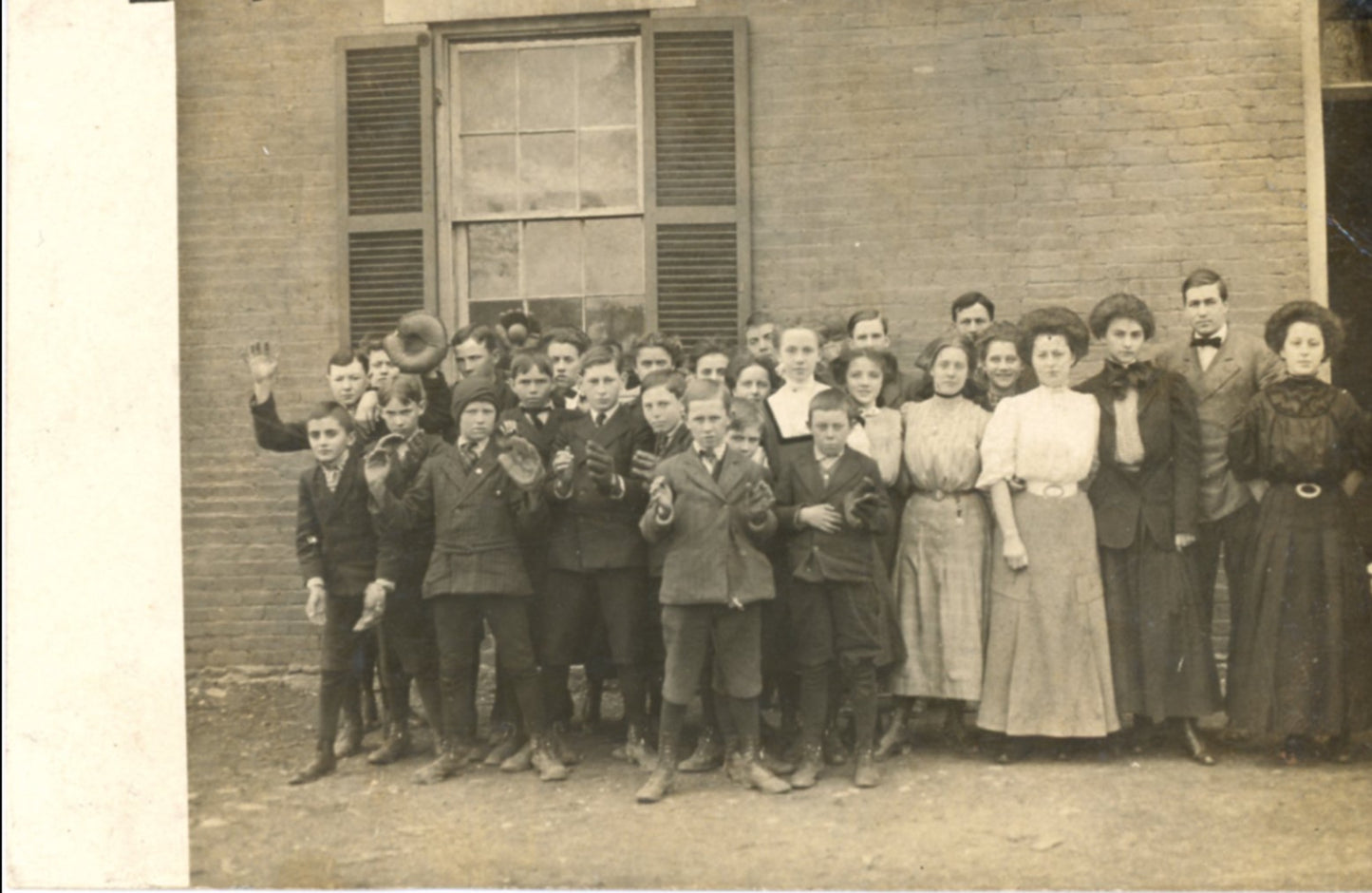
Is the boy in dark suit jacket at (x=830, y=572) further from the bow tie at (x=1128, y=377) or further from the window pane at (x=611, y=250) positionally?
the window pane at (x=611, y=250)

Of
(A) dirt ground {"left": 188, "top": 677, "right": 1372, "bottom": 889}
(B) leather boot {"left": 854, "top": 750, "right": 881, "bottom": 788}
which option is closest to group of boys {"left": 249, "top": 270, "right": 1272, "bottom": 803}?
(B) leather boot {"left": 854, "top": 750, "right": 881, "bottom": 788}

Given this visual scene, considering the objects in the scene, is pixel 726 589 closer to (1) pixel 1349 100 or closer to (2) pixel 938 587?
(2) pixel 938 587

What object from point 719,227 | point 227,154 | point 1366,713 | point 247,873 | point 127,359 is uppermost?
point 227,154

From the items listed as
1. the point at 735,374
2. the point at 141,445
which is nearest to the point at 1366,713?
the point at 735,374

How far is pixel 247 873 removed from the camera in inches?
167

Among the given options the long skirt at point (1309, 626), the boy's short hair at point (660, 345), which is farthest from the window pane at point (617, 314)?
the long skirt at point (1309, 626)

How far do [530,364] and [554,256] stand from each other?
3.33 ft

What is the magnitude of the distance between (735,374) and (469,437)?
1090 mm

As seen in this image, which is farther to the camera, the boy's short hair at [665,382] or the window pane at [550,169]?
the window pane at [550,169]

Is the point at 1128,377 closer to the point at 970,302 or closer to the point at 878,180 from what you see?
the point at 970,302

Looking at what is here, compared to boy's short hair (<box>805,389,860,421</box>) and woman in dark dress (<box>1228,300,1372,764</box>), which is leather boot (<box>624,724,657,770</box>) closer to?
boy's short hair (<box>805,389,860,421</box>)

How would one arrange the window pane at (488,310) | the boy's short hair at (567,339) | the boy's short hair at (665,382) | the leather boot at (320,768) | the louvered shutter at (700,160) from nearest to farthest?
the boy's short hair at (665,382)
the leather boot at (320,768)
the boy's short hair at (567,339)
the louvered shutter at (700,160)
the window pane at (488,310)

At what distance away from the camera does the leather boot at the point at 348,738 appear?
4.59m

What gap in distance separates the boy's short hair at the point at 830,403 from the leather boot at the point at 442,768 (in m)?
1.87
